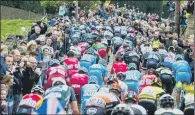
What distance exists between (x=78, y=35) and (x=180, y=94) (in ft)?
41.6

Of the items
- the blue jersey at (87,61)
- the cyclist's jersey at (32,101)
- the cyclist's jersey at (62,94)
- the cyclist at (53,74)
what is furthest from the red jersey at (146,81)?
the cyclist's jersey at (62,94)

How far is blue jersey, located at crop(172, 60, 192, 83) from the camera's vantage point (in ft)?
57.5

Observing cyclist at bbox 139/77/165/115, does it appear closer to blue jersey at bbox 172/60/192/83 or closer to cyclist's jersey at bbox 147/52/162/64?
blue jersey at bbox 172/60/192/83

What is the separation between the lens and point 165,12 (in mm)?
80500

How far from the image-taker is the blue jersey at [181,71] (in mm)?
17531

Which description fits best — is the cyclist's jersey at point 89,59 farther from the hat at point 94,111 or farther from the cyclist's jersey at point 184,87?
the hat at point 94,111

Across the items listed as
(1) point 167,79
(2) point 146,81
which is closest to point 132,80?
(2) point 146,81

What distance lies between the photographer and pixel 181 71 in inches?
712

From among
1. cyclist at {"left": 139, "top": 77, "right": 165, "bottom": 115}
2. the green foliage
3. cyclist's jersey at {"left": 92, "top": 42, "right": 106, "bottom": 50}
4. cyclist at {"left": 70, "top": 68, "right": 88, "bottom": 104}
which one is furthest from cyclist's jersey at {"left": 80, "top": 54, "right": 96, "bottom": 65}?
the green foliage

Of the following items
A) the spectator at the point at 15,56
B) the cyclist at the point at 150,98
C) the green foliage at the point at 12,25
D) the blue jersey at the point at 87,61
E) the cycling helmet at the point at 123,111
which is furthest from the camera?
the green foliage at the point at 12,25

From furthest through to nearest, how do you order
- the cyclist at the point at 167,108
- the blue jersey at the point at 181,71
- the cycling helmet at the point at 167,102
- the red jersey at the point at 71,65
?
the red jersey at the point at 71,65 < the blue jersey at the point at 181,71 < the cycling helmet at the point at 167,102 < the cyclist at the point at 167,108

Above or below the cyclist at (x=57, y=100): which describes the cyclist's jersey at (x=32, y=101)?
above

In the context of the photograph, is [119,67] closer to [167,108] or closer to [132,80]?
[132,80]

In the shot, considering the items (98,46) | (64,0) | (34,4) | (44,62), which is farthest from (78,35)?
(34,4)
